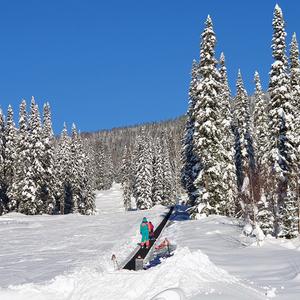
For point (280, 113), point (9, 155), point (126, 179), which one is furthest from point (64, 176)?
point (280, 113)

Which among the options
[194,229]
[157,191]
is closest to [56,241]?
[194,229]

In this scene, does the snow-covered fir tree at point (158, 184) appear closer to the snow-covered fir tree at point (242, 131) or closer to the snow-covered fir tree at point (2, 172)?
the snow-covered fir tree at point (242, 131)

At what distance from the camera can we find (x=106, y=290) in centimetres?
1255

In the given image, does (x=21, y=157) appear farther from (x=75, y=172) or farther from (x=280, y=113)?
(x=280, y=113)

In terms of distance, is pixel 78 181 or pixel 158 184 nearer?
pixel 78 181

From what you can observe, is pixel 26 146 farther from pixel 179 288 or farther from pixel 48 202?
pixel 179 288

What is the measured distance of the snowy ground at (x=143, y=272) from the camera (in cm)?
1209

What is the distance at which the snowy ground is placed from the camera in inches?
476

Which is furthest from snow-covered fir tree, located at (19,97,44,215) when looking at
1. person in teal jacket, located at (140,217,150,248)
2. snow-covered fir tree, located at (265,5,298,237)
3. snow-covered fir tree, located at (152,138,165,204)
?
person in teal jacket, located at (140,217,150,248)

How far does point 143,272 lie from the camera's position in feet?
43.8

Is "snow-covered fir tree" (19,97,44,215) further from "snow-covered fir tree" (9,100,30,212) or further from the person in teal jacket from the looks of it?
the person in teal jacket

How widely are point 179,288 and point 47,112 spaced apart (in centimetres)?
6180

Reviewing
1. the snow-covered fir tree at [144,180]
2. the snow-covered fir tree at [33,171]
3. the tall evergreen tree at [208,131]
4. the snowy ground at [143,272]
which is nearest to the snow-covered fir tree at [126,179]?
the snow-covered fir tree at [144,180]

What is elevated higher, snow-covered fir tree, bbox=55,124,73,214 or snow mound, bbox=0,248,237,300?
snow-covered fir tree, bbox=55,124,73,214
